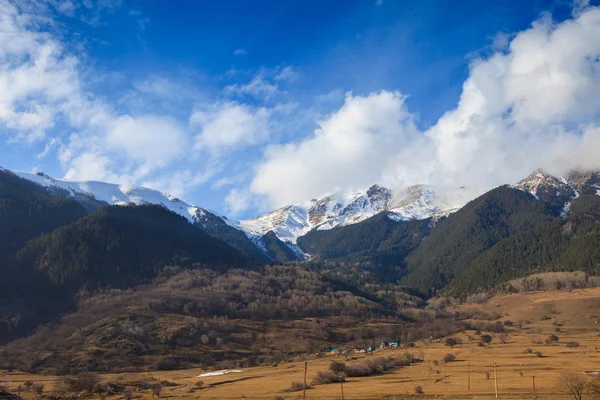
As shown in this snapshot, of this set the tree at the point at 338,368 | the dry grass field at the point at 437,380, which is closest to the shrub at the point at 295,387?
the dry grass field at the point at 437,380

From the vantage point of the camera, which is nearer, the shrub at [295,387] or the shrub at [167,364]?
the shrub at [295,387]

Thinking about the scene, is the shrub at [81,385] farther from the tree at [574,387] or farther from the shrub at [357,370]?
the tree at [574,387]

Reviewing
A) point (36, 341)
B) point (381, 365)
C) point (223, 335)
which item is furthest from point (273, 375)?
point (36, 341)

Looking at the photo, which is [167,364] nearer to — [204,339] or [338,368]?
[204,339]

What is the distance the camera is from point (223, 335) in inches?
7589

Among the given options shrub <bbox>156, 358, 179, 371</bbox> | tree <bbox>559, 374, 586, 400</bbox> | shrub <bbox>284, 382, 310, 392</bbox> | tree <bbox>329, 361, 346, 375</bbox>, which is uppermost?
tree <bbox>559, 374, 586, 400</bbox>

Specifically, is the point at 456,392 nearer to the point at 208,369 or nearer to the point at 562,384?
the point at 562,384

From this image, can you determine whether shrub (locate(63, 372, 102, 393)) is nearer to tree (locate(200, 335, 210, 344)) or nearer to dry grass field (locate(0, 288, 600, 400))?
dry grass field (locate(0, 288, 600, 400))

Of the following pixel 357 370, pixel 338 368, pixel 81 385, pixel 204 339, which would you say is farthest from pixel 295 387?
pixel 204 339

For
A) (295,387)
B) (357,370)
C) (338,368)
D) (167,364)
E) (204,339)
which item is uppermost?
(204,339)

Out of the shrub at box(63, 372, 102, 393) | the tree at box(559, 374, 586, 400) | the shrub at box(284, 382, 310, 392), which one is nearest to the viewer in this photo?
the tree at box(559, 374, 586, 400)

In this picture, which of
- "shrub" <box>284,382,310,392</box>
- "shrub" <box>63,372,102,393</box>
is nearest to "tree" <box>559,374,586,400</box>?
"shrub" <box>284,382,310,392</box>

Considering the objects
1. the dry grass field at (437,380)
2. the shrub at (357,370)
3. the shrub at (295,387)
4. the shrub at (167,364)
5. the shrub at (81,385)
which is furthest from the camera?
the shrub at (167,364)

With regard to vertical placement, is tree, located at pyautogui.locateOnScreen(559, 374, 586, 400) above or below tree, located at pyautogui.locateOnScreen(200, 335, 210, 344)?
above
